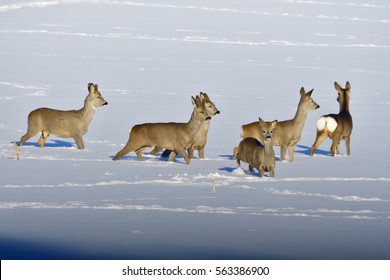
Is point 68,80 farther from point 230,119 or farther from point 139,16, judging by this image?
point 139,16

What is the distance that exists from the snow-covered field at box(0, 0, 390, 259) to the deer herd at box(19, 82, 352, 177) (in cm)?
27

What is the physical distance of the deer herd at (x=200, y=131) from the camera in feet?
48.9

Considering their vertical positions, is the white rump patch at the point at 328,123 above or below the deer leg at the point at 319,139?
above

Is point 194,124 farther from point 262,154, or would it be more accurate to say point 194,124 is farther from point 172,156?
point 262,154

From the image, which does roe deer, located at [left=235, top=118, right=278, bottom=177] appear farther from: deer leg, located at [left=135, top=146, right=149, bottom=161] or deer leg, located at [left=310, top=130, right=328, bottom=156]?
deer leg, located at [left=310, top=130, right=328, bottom=156]

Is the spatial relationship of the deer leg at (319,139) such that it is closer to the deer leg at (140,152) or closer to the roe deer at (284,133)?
the roe deer at (284,133)

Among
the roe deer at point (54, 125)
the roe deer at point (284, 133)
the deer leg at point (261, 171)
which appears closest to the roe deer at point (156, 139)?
the roe deer at point (284, 133)

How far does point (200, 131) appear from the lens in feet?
55.7

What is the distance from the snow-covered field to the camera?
32.4ft

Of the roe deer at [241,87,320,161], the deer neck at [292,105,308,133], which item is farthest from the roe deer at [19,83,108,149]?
the deer neck at [292,105,308,133]

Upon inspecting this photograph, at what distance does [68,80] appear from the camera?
100 ft

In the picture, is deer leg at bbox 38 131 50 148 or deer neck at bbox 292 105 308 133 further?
deer leg at bbox 38 131 50 148

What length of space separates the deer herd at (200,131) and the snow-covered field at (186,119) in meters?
0.27
